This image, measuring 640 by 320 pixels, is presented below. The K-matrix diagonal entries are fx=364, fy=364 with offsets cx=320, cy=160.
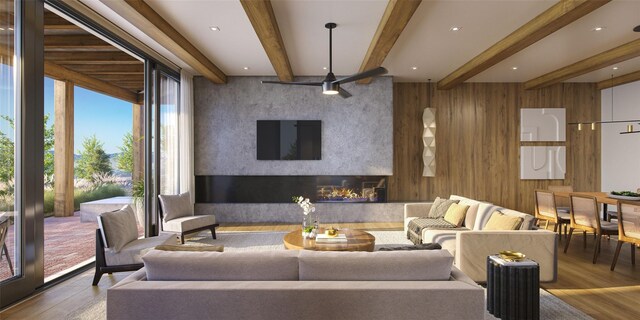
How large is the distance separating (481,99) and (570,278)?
4.58 metres

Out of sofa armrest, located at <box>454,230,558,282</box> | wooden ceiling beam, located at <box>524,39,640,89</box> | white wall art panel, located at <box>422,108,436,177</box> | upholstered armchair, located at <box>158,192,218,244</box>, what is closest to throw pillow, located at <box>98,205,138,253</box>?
upholstered armchair, located at <box>158,192,218,244</box>

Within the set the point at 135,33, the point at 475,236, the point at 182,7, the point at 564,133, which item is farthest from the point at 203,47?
the point at 564,133

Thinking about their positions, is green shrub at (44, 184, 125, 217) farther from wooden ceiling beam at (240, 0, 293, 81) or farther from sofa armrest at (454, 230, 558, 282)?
sofa armrest at (454, 230, 558, 282)

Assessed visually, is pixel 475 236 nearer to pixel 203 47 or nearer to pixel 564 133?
pixel 203 47

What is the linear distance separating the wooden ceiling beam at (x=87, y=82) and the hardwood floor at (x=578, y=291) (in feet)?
13.3

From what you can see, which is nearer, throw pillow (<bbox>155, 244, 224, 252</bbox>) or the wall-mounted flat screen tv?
throw pillow (<bbox>155, 244, 224, 252</bbox>)

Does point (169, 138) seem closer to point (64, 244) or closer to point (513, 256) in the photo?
point (64, 244)

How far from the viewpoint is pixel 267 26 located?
3936mm

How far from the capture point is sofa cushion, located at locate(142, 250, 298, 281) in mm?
2107

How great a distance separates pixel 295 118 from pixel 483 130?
13.0ft

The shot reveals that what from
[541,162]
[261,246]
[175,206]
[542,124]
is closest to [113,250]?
[175,206]

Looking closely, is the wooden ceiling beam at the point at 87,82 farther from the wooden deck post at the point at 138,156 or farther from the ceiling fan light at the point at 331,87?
the ceiling fan light at the point at 331,87

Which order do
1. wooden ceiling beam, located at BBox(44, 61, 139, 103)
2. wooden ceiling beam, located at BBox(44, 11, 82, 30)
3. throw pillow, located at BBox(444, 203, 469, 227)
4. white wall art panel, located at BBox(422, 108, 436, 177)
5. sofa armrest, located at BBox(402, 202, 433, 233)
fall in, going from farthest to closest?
white wall art panel, located at BBox(422, 108, 436, 177) < wooden ceiling beam, located at BBox(44, 61, 139, 103) < sofa armrest, located at BBox(402, 202, 433, 233) < throw pillow, located at BBox(444, 203, 469, 227) < wooden ceiling beam, located at BBox(44, 11, 82, 30)

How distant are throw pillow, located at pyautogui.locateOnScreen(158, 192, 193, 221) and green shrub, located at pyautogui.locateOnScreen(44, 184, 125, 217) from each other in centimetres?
275
